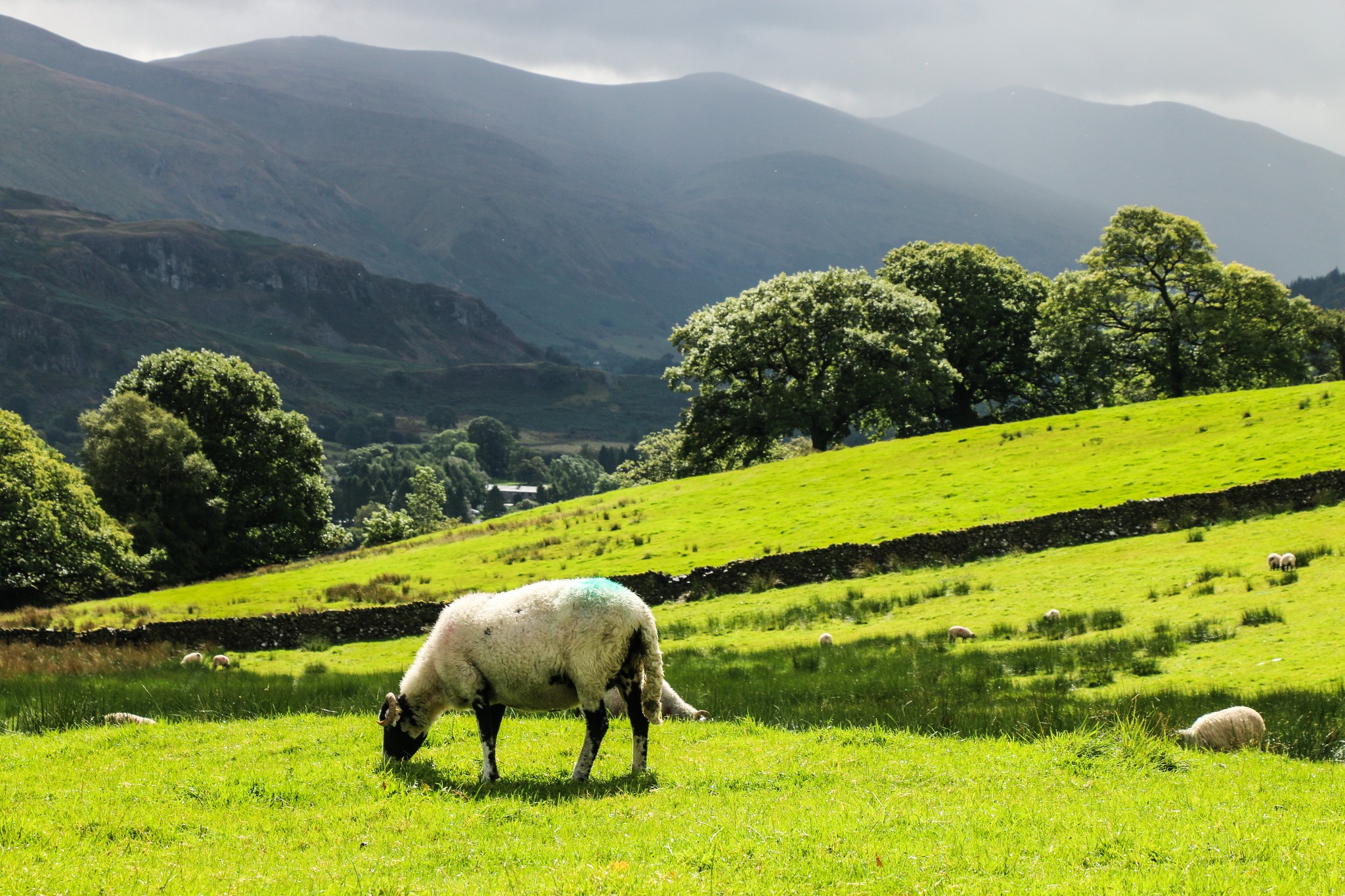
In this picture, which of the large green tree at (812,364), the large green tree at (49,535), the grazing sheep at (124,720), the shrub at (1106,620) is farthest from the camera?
the large green tree at (812,364)

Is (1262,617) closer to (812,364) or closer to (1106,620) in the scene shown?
(1106,620)

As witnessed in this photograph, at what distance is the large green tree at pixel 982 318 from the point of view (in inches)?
2721

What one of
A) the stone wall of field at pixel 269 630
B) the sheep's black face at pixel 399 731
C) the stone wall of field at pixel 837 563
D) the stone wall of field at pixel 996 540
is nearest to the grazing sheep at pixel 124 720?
the sheep's black face at pixel 399 731

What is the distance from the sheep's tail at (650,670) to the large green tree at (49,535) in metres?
46.2

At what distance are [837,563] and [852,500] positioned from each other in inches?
458

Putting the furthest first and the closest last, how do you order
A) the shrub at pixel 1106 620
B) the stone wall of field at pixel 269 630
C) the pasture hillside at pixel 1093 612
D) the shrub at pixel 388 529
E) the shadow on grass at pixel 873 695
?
the shrub at pixel 388 529
the stone wall of field at pixel 269 630
the shrub at pixel 1106 620
the pasture hillside at pixel 1093 612
the shadow on grass at pixel 873 695

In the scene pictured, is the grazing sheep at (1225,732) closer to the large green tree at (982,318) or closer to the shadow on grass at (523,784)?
the shadow on grass at (523,784)

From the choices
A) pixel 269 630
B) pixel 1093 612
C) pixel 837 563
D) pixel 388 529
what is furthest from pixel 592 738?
pixel 388 529

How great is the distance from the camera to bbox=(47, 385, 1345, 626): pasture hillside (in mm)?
35781

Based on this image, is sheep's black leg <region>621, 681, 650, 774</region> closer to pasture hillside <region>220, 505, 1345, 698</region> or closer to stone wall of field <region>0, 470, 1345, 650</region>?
pasture hillside <region>220, 505, 1345, 698</region>

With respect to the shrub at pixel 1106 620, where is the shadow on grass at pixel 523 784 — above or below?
above

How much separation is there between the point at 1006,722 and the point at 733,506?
115ft

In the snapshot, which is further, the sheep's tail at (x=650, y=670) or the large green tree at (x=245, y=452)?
the large green tree at (x=245, y=452)

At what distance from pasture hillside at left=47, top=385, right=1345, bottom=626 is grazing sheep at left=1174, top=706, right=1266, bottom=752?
2457 centimetres
